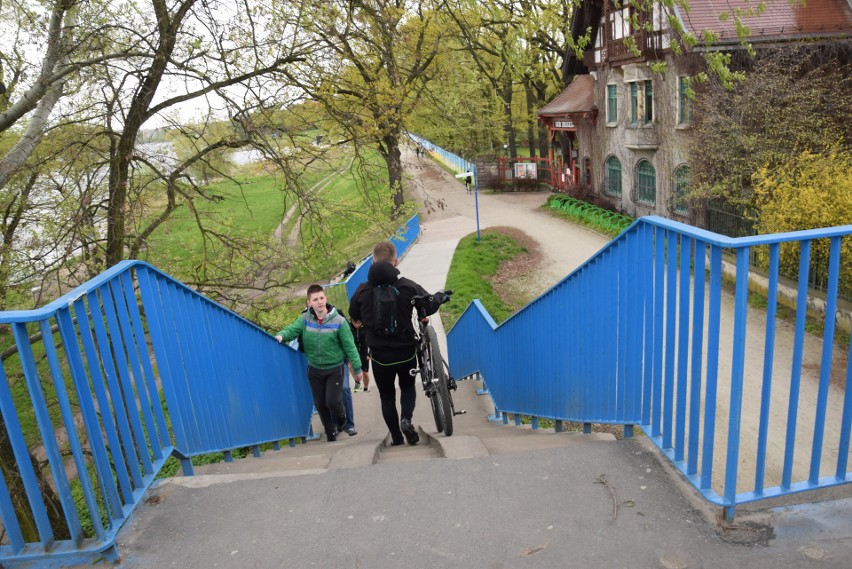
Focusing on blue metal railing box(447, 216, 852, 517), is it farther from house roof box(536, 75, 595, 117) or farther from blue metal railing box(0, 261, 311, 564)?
house roof box(536, 75, 595, 117)

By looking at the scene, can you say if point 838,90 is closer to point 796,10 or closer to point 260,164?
point 796,10

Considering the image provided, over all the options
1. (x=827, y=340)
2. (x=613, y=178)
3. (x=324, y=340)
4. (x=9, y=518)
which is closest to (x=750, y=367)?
(x=324, y=340)

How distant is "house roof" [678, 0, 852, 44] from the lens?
18.3 m

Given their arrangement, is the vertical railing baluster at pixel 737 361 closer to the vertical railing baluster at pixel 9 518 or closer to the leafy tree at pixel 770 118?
the vertical railing baluster at pixel 9 518

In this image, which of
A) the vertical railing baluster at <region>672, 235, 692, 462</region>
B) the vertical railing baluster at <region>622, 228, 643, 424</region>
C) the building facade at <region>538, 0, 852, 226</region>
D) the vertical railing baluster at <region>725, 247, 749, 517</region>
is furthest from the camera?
the building facade at <region>538, 0, 852, 226</region>

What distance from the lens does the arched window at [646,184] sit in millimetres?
23906

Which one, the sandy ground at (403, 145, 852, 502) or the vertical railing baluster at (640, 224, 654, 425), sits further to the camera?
the sandy ground at (403, 145, 852, 502)

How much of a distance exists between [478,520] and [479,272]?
16769 millimetres

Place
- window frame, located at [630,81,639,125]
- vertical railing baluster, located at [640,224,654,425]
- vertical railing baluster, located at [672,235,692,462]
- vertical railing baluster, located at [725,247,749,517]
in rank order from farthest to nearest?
window frame, located at [630,81,639,125], vertical railing baluster, located at [640,224,654,425], vertical railing baluster, located at [672,235,692,462], vertical railing baluster, located at [725,247,749,517]

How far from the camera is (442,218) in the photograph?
30219 millimetres

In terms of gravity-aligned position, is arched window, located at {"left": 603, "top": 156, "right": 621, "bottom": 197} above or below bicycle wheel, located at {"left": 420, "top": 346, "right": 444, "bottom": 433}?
below

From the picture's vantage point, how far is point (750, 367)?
10.7 metres

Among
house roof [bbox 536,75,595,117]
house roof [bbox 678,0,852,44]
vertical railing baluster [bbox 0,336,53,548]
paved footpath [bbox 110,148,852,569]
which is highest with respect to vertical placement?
house roof [bbox 678,0,852,44]

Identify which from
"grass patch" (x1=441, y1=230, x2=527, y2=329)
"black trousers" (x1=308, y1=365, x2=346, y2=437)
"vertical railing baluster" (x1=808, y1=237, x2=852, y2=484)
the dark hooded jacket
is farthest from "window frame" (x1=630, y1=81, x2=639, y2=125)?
"vertical railing baluster" (x1=808, y1=237, x2=852, y2=484)
